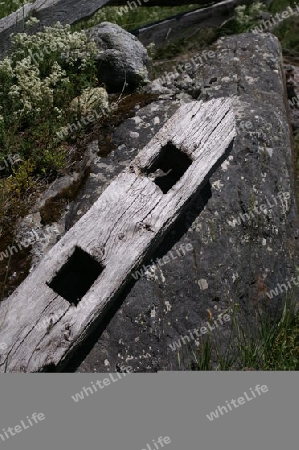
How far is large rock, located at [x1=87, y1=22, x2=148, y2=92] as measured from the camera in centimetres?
642

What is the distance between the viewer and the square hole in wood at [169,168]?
5.07m

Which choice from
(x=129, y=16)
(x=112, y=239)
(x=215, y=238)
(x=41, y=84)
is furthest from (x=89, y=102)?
(x=129, y=16)

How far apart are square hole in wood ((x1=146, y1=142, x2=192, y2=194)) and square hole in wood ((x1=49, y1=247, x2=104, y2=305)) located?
0.95m

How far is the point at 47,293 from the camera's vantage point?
424 centimetres

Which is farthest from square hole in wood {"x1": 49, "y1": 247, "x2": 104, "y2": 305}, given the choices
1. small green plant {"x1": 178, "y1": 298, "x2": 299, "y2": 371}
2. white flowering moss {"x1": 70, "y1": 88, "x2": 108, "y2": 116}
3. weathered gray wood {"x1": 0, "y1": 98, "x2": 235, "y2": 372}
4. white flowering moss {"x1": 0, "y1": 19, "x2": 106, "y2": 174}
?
white flowering moss {"x1": 70, "y1": 88, "x2": 108, "y2": 116}

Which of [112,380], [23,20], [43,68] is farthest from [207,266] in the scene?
[23,20]

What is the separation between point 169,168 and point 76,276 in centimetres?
125

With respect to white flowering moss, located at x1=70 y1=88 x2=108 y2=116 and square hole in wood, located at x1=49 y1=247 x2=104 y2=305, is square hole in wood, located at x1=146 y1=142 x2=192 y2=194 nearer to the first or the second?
square hole in wood, located at x1=49 y1=247 x2=104 y2=305

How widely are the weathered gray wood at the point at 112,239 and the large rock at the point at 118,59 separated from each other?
51.9 inches

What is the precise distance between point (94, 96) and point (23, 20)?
1.17 m

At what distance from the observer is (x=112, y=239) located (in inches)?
177

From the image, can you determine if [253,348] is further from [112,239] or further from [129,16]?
[129,16]

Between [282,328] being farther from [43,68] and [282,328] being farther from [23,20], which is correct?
[23,20]

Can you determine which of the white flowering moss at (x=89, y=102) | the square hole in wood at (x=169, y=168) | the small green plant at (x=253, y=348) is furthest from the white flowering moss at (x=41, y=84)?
the small green plant at (x=253, y=348)
